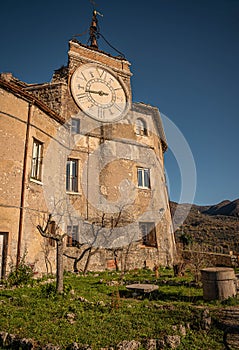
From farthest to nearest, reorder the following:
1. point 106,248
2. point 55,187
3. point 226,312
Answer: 1. point 106,248
2. point 55,187
3. point 226,312

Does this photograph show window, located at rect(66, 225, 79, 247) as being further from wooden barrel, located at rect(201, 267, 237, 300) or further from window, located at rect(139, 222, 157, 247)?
wooden barrel, located at rect(201, 267, 237, 300)

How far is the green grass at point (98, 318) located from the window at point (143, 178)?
1062cm

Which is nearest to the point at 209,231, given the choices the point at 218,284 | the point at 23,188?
the point at 218,284

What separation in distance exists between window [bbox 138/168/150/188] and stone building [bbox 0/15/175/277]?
0.25 feet

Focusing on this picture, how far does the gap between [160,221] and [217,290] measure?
10645 mm

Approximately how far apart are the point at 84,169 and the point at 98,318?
11511 millimetres

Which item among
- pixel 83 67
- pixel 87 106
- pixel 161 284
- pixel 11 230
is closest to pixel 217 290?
pixel 161 284

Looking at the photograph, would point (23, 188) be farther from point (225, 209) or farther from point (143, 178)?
point (225, 209)

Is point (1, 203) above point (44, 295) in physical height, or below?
above

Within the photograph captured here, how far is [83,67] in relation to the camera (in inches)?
782

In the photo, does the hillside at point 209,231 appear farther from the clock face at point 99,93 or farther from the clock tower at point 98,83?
the clock tower at point 98,83

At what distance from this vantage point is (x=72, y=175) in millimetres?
16719

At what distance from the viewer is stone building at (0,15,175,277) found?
12.3m

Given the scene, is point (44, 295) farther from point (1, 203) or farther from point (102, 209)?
point (102, 209)
